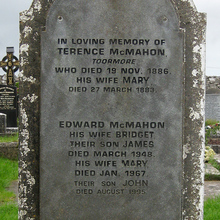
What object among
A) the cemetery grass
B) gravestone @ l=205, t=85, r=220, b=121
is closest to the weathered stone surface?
the cemetery grass

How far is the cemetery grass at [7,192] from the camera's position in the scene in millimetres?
3781

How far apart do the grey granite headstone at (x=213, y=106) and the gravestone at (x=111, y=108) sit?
15.2 m

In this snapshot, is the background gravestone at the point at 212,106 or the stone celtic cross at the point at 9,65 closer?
the stone celtic cross at the point at 9,65

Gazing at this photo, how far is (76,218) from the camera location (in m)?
2.02

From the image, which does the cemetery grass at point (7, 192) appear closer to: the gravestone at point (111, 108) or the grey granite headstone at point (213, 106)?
the gravestone at point (111, 108)

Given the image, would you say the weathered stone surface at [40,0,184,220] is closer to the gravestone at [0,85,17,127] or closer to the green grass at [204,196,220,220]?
the green grass at [204,196,220,220]

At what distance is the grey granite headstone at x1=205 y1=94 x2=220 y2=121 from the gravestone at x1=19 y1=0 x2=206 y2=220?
15191mm

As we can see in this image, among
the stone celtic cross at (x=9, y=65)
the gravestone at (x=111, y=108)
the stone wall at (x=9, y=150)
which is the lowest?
the stone wall at (x=9, y=150)

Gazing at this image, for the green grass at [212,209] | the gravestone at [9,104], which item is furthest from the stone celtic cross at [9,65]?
the green grass at [212,209]

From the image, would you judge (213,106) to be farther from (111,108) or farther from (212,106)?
(111,108)

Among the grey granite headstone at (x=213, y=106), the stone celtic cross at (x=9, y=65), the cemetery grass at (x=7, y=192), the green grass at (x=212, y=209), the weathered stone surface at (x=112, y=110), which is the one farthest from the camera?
the grey granite headstone at (x=213, y=106)

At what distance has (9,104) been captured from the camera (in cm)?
1108

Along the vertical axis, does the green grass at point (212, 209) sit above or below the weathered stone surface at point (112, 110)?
below

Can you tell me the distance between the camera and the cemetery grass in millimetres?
3781
